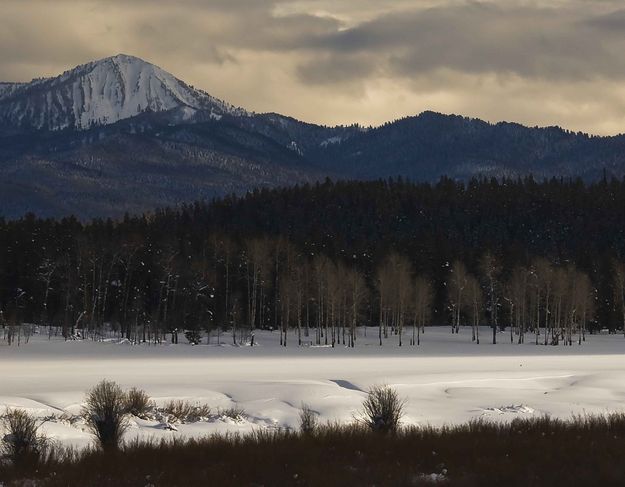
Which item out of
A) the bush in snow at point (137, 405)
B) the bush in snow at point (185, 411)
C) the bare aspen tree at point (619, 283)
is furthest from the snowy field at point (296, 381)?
the bare aspen tree at point (619, 283)

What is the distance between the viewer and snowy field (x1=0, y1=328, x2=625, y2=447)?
32094 millimetres

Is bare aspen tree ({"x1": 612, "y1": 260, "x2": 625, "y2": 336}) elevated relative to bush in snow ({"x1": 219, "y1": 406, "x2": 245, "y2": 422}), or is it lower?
elevated

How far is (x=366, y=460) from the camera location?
19172 millimetres

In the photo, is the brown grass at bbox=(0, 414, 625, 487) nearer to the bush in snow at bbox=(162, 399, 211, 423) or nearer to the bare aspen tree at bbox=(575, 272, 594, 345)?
the bush in snow at bbox=(162, 399, 211, 423)

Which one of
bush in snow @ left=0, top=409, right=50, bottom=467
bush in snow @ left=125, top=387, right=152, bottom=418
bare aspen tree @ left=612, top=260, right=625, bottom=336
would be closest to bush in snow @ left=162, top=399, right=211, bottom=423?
bush in snow @ left=125, top=387, right=152, bottom=418

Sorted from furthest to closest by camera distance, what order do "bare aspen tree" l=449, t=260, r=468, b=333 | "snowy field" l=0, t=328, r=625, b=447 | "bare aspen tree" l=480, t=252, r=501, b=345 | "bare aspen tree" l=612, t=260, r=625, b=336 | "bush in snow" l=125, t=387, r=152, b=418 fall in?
"bare aspen tree" l=612, t=260, r=625, b=336
"bare aspen tree" l=449, t=260, r=468, b=333
"bare aspen tree" l=480, t=252, r=501, b=345
"snowy field" l=0, t=328, r=625, b=447
"bush in snow" l=125, t=387, r=152, b=418

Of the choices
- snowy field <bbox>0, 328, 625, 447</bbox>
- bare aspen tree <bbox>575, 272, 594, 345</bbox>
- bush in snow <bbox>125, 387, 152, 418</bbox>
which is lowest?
snowy field <bbox>0, 328, 625, 447</bbox>

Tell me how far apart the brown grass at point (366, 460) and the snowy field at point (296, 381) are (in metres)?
6.70

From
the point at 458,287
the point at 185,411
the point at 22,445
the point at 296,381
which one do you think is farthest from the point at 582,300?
the point at 22,445

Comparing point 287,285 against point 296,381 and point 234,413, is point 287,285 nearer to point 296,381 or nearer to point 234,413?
point 296,381

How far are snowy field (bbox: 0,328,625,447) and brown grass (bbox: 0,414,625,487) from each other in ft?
22.0

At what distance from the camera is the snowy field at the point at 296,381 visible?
105 ft

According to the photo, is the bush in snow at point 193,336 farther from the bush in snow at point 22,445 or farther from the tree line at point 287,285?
the bush in snow at point 22,445

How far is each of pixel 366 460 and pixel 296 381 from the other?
25.3 meters
